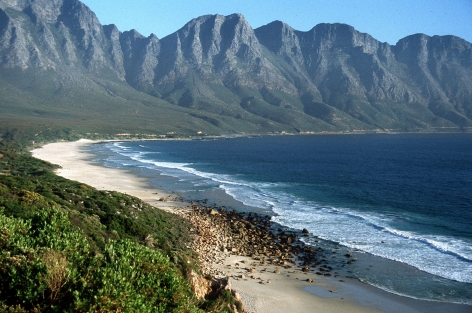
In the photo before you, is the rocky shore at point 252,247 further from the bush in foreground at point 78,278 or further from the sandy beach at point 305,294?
the bush in foreground at point 78,278

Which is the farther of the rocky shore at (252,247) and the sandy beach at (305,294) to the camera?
the rocky shore at (252,247)

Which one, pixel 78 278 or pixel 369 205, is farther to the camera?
pixel 369 205

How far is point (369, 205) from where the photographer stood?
65.9 metres

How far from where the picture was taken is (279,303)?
2978 centimetres

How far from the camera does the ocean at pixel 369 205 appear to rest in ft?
119

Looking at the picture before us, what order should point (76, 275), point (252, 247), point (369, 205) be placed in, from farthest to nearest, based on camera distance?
point (369, 205), point (252, 247), point (76, 275)

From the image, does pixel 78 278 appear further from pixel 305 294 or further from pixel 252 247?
pixel 252 247

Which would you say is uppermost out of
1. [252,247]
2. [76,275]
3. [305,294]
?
[76,275]

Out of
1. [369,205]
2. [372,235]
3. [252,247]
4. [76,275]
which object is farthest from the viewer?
[369,205]

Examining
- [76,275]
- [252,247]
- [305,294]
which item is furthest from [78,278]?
[252,247]

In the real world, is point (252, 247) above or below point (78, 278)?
below

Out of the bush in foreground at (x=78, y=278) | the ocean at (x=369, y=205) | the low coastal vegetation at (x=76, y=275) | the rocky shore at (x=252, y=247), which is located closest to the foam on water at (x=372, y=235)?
the ocean at (x=369, y=205)

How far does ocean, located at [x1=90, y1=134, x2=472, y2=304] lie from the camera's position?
36250 mm

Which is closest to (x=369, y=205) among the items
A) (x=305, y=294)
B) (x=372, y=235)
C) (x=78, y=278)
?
(x=372, y=235)
